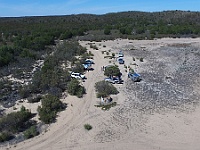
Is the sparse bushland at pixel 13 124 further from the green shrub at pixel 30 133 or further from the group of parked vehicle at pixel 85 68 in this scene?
the group of parked vehicle at pixel 85 68

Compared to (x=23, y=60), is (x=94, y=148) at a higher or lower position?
lower

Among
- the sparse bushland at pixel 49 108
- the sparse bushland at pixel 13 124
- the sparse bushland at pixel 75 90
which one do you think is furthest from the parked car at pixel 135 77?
the sparse bushland at pixel 13 124

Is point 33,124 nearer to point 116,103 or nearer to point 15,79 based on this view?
point 116,103

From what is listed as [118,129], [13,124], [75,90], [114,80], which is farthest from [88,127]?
[114,80]

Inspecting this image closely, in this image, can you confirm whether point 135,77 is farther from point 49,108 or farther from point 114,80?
point 49,108

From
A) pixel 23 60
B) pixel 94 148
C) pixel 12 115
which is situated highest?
pixel 23 60

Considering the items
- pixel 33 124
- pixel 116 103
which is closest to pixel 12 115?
pixel 33 124

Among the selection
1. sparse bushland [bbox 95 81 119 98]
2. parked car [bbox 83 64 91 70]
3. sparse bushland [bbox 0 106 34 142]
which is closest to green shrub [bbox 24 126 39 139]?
sparse bushland [bbox 0 106 34 142]
